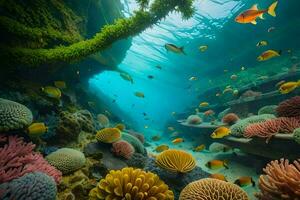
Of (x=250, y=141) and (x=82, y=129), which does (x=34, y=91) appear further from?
(x=250, y=141)

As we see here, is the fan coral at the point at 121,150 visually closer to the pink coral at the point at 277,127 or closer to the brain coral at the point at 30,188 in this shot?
the brain coral at the point at 30,188

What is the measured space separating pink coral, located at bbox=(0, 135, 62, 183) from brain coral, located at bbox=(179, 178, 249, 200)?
285 centimetres

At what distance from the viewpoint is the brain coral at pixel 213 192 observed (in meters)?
Result: 4.15

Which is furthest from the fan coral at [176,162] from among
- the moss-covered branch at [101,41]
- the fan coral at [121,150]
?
the moss-covered branch at [101,41]

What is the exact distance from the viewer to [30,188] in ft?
12.7

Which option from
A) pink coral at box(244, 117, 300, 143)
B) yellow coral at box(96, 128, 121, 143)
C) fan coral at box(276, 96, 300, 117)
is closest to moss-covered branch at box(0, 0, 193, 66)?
yellow coral at box(96, 128, 121, 143)

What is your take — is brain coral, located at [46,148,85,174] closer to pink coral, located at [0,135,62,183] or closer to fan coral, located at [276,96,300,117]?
pink coral, located at [0,135,62,183]

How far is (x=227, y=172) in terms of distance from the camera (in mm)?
8602

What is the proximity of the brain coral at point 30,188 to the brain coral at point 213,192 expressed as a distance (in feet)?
8.07

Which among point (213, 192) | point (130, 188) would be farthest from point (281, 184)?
point (130, 188)

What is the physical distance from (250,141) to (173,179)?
10.8 ft

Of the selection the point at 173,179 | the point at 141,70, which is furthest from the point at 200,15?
the point at 141,70

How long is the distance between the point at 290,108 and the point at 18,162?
24.1 feet

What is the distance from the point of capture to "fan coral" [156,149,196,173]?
545cm
